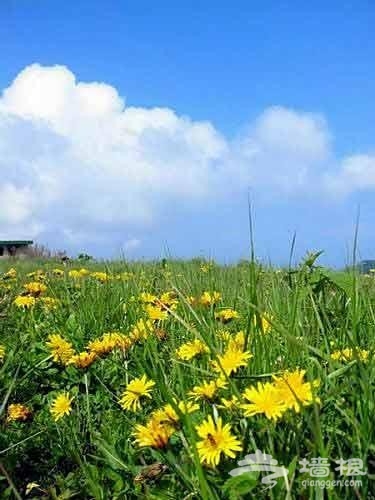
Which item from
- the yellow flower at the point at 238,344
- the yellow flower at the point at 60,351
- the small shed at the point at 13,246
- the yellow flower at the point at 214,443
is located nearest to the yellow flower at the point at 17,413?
the yellow flower at the point at 60,351

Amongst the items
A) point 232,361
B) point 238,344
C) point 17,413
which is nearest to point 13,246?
point 17,413

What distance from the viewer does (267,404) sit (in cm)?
122

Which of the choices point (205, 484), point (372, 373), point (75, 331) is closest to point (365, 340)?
point (372, 373)

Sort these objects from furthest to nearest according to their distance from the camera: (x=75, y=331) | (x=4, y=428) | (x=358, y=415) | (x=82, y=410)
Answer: (x=75, y=331) → (x=82, y=410) → (x=4, y=428) → (x=358, y=415)

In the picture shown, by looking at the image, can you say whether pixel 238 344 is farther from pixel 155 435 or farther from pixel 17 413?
pixel 17 413

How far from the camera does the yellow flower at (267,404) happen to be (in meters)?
1.21

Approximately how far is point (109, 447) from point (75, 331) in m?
1.51

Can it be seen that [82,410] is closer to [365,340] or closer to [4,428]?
[4,428]

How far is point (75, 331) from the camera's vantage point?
311cm

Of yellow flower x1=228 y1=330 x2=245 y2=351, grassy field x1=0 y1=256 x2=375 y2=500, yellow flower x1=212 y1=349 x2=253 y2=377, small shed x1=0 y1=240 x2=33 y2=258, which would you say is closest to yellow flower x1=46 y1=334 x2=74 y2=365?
grassy field x1=0 y1=256 x2=375 y2=500

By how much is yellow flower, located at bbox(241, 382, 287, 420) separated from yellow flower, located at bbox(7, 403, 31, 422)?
1.11 metres

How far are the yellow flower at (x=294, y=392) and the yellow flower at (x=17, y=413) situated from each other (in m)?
1.12

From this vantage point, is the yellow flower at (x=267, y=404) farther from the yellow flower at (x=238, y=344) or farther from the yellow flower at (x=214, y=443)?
the yellow flower at (x=238, y=344)

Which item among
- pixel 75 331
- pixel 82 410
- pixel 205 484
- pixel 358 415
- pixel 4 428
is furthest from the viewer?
pixel 75 331
